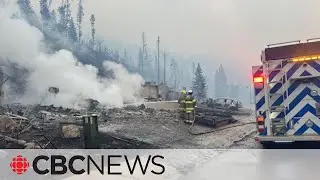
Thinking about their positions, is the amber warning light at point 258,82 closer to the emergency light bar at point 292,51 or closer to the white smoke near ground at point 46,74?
the emergency light bar at point 292,51

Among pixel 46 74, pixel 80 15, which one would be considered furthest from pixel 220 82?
pixel 46 74

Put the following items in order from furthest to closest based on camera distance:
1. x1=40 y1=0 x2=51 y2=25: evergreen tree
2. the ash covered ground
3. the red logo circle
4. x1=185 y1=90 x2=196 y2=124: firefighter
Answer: x1=40 y1=0 x2=51 y2=25: evergreen tree
x1=185 y1=90 x2=196 y2=124: firefighter
the ash covered ground
the red logo circle

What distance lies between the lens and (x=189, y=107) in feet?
49.7

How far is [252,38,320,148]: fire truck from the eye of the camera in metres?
7.40

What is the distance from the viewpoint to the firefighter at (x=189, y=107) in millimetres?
14981

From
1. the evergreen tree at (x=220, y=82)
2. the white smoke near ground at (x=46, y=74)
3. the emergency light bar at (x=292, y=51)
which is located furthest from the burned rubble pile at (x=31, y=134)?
the evergreen tree at (x=220, y=82)

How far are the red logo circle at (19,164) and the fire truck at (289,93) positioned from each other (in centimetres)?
481

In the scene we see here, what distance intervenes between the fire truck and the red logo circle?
4808 mm

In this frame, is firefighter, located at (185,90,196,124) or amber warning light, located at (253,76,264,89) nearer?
amber warning light, located at (253,76,264,89)

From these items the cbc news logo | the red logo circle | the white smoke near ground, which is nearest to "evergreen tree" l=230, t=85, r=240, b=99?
the white smoke near ground

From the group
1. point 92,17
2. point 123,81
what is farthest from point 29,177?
point 92,17

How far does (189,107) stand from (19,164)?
30.4ft

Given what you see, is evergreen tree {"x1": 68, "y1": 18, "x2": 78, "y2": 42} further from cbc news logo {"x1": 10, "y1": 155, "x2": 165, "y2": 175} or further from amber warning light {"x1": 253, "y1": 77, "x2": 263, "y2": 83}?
amber warning light {"x1": 253, "y1": 77, "x2": 263, "y2": 83}

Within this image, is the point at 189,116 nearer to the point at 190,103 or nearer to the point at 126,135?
the point at 190,103
